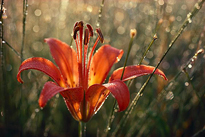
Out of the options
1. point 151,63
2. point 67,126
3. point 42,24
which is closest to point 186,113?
point 151,63

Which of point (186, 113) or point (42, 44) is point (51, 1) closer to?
point (42, 44)

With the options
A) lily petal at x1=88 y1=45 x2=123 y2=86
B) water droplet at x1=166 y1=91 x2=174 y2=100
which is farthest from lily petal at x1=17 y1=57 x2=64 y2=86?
water droplet at x1=166 y1=91 x2=174 y2=100

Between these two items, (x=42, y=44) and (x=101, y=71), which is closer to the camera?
(x=101, y=71)

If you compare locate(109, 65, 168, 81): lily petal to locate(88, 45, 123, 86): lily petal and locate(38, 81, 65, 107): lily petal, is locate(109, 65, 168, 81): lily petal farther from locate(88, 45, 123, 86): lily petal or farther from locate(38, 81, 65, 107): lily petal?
locate(38, 81, 65, 107): lily petal

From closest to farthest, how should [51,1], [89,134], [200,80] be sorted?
[89,134] → [200,80] → [51,1]

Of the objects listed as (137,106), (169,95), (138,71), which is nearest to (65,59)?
(138,71)

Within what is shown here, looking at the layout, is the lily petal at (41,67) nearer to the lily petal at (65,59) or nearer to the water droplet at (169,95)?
the lily petal at (65,59)

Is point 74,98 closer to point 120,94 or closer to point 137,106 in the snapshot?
point 120,94
